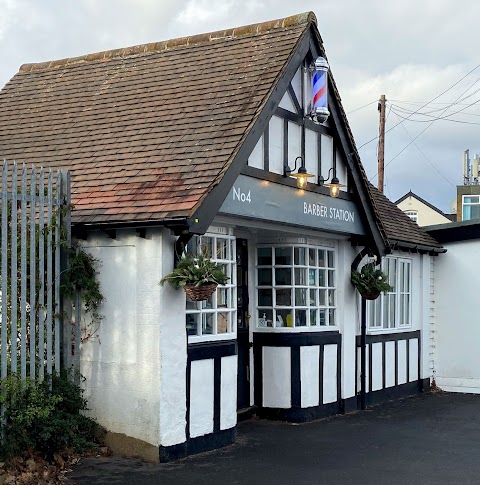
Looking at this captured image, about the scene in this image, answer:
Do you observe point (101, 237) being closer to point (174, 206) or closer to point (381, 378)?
point (174, 206)

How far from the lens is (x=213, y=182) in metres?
8.59

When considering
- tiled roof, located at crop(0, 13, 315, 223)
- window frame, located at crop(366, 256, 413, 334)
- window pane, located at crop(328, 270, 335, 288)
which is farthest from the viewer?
window frame, located at crop(366, 256, 413, 334)

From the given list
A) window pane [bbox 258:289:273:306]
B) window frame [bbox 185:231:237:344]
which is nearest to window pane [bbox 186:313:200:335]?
window frame [bbox 185:231:237:344]

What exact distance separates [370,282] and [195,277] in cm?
485

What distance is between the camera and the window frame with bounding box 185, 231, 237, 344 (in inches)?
363

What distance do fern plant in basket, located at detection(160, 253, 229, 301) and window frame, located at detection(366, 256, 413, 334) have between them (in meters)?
5.68

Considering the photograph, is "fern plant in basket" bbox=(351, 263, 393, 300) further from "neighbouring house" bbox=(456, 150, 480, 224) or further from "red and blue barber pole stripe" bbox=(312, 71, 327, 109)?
"neighbouring house" bbox=(456, 150, 480, 224)

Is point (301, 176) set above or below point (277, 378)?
above

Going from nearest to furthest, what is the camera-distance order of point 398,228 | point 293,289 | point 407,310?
1. point 293,289
2. point 398,228
3. point 407,310

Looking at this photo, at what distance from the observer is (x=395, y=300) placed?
14.9m

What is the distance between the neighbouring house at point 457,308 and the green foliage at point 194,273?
8546mm

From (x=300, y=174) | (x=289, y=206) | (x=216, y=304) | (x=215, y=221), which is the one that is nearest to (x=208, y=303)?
(x=216, y=304)

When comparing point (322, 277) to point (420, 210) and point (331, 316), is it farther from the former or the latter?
point (420, 210)

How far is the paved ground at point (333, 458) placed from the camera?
809 centimetres
